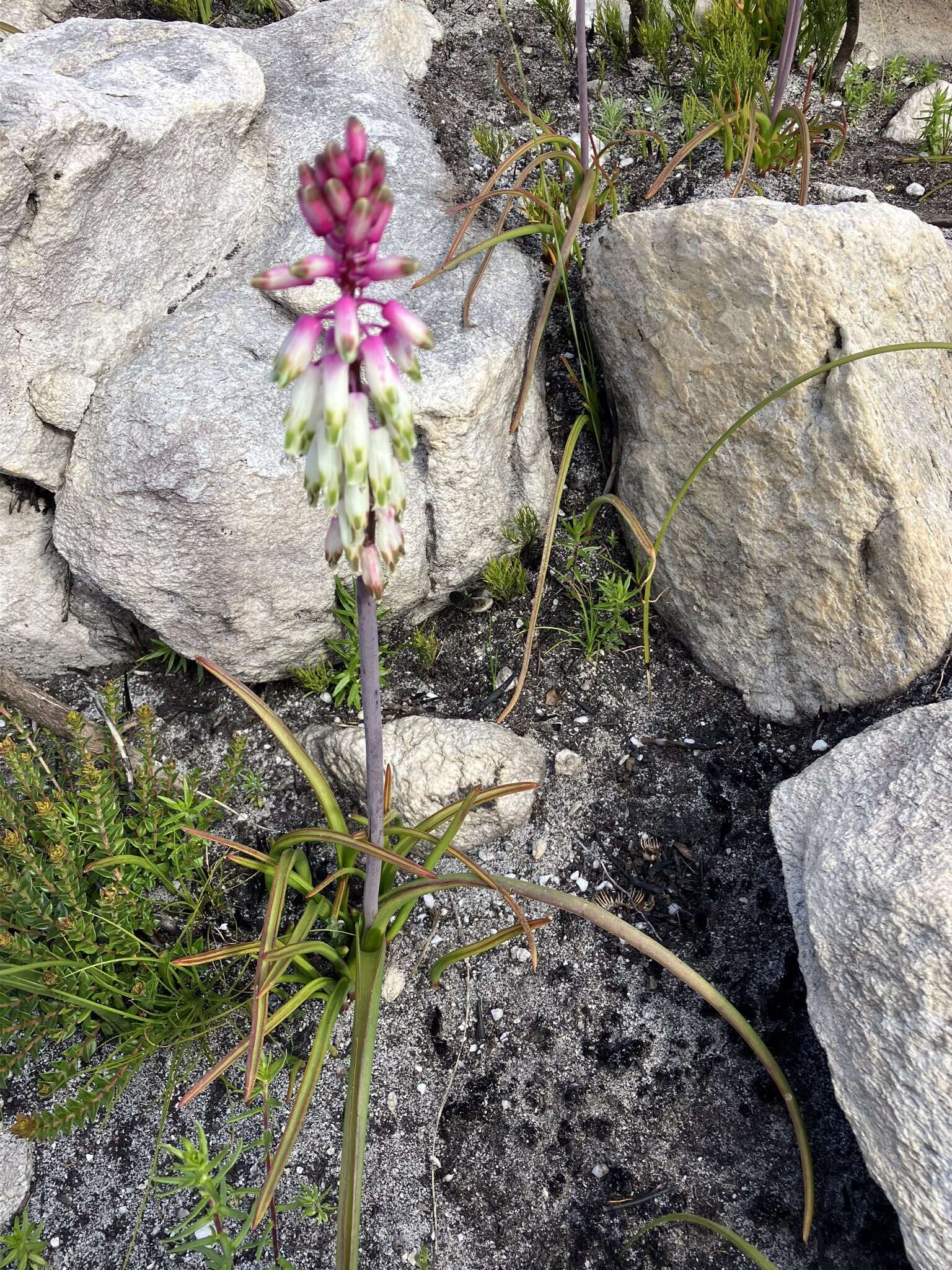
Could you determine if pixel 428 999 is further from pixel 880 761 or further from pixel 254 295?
pixel 254 295

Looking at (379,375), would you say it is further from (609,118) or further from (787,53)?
(609,118)

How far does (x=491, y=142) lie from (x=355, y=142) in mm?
2799

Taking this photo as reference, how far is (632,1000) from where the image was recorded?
2.95m

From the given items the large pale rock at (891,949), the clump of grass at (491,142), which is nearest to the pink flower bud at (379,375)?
the large pale rock at (891,949)

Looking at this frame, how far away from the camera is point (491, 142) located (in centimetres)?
405

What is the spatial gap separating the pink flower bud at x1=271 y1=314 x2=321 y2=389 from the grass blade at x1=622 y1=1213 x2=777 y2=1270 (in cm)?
234

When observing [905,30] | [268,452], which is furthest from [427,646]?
[905,30]

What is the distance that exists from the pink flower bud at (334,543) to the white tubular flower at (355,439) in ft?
0.68

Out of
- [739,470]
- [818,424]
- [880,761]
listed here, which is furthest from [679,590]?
[880,761]

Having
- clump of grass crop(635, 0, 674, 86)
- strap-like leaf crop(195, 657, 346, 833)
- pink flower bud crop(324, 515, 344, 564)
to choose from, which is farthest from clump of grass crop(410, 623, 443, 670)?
clump of grass crop(635, 0, 674, 86)

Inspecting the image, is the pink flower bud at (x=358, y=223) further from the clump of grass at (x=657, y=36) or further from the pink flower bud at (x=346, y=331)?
the clump of grass at (x=657, y=36)

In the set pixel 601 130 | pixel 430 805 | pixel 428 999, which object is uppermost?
pixel 601 130

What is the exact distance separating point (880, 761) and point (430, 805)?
1410mm

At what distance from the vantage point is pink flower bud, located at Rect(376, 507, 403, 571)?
6.26 ft
